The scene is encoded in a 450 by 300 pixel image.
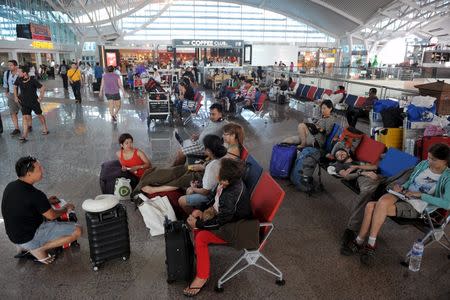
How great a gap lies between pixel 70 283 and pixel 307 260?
7.42 ft

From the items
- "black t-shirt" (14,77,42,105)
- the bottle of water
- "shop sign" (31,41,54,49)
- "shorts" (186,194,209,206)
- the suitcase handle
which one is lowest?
the bottle of water

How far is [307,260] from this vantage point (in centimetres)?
347

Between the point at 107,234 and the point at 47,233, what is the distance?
0.60 metres

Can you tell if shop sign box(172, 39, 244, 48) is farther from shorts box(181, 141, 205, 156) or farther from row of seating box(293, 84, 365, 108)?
shorts box(181, 141, 205, 156)

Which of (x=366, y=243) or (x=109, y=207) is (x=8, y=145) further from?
(x=366, y=243)

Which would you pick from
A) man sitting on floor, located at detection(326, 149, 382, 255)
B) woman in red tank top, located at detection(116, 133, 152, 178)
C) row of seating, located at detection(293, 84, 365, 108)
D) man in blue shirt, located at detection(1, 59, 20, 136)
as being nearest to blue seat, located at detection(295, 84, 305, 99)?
row of seating, located at detection(293, 84, 365, 108)

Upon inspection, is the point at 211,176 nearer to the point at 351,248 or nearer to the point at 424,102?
the point at 351,248

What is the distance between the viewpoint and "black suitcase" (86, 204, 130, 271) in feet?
10.4

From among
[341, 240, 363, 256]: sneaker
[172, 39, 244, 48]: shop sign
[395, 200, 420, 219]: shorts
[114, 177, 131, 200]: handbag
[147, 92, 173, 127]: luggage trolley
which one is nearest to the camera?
[395, 200, 420, 219]: shorts

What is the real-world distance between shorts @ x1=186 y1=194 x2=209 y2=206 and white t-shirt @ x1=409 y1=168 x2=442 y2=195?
7.02 feet

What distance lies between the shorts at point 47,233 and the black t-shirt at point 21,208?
0.19 feet

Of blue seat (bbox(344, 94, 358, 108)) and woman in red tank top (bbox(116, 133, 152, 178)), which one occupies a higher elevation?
blue seat (bbox(344, 94, 358, 108))

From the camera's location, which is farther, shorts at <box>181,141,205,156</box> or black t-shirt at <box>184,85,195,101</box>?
black t-shirt at <box>184,85,195,101</box>

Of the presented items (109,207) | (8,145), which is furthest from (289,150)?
(8,145)
